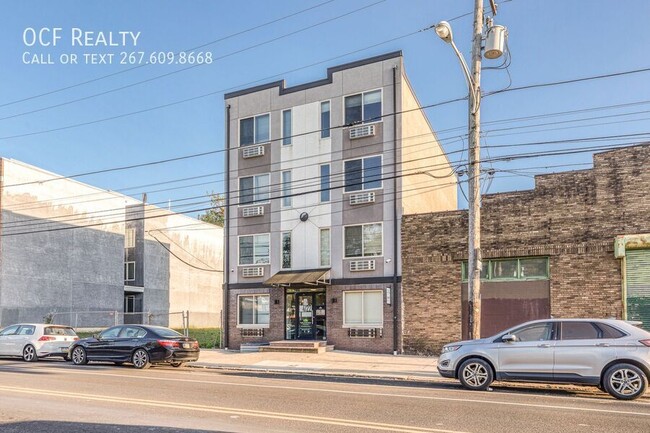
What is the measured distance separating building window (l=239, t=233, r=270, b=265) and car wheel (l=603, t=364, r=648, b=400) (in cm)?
1621

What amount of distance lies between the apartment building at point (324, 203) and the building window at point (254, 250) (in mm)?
46

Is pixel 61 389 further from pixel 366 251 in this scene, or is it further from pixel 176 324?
pixel 176 324

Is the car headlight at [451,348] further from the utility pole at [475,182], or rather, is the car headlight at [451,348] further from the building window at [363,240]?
the building window at [363,240]

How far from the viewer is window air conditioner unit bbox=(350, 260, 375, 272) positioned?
23.2 meters

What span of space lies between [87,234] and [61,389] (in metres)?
28.6

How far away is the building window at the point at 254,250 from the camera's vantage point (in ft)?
84.7

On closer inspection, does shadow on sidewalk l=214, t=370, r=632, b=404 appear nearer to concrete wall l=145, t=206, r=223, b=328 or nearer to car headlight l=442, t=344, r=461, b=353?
car headlight l=442, t=344, r=461, b=353

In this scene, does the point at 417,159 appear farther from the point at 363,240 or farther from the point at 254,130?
the point at 254,130

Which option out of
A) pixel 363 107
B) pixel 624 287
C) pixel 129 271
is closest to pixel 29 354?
pixel 363 107

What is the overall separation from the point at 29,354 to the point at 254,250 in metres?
9.72

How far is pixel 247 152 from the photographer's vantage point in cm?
2655

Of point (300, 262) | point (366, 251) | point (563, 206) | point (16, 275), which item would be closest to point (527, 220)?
point (563, 206)

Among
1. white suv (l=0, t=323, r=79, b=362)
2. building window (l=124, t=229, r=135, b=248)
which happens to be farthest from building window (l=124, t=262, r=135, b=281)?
white suv (l=0, t=323, r=79, b=362)

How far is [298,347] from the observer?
74.9ft
